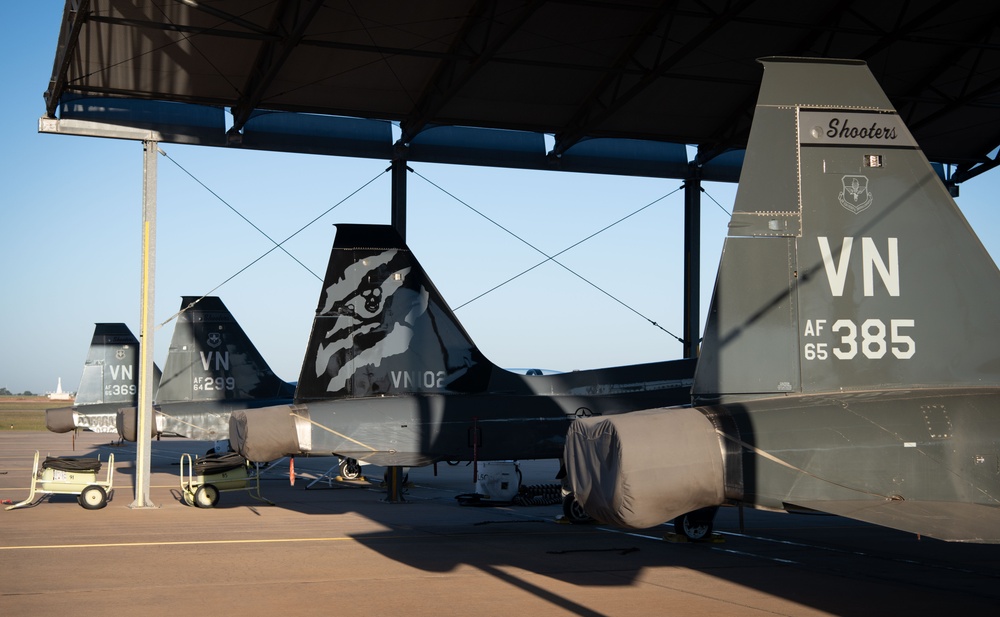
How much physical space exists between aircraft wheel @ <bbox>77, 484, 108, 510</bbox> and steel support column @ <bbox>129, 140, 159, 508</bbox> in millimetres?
541

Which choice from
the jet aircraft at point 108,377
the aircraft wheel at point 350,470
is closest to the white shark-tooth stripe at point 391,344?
the aircraft wheel at point 350,470

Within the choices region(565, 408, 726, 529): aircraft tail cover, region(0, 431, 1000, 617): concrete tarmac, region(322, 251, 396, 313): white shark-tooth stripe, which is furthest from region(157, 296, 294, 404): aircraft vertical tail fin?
region(565, 408, 726, 529): aircraft tail cover

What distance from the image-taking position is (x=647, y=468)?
19.4 feet

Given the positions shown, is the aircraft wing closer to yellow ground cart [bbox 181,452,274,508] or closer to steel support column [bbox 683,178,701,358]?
yellow ground cart [bbox 181,452,274,508]

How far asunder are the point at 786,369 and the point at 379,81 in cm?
1367

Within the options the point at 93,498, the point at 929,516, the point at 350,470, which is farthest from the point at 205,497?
the point at 929,516

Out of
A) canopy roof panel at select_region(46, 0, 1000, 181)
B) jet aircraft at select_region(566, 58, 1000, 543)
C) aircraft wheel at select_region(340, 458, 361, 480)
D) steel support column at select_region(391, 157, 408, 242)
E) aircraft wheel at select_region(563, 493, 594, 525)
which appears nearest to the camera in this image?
jet aircraft at select_region(566, 58, 1000, 543)

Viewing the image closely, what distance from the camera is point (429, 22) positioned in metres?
17.2

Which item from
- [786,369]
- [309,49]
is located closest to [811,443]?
[786,369]

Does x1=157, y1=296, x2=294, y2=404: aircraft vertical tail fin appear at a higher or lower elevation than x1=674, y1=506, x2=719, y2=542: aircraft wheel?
higher

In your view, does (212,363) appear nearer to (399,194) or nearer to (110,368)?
(110,368)

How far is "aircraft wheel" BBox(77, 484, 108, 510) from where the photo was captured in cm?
1734

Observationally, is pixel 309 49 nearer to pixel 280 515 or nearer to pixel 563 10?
pixel 563 10

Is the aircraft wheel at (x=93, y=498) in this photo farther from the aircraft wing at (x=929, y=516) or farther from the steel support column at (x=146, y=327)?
the aircraft wing at (x=929, y=516)
